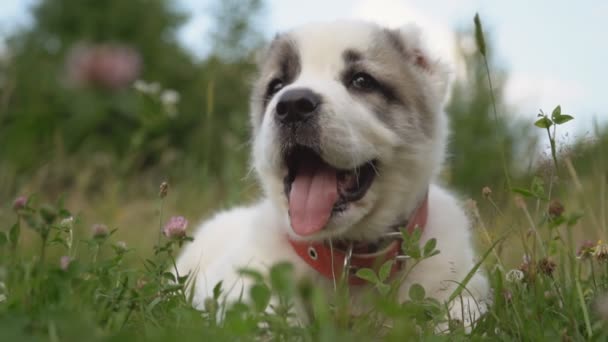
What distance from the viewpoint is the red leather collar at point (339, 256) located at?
9.51 feet

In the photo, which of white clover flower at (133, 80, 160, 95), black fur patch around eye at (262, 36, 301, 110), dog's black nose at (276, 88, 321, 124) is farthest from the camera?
white clover flower at (133, 80, 160, 95)

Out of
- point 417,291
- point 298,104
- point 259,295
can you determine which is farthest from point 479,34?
point 259,295

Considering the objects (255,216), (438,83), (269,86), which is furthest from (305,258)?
(438,83)

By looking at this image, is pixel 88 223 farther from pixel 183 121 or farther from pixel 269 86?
pixel 183 121

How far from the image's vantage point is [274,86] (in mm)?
3447

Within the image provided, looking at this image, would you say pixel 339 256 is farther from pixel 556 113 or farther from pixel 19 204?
pixel 19 204

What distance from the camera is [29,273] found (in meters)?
1.91

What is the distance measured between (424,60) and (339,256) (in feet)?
4.07

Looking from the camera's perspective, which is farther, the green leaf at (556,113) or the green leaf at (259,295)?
the green leaf at (556,113)

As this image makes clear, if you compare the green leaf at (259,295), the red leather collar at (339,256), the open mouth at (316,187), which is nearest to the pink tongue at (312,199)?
the open mouth at (316,187)

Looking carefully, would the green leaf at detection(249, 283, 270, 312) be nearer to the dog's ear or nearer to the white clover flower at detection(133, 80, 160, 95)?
the dog's ear

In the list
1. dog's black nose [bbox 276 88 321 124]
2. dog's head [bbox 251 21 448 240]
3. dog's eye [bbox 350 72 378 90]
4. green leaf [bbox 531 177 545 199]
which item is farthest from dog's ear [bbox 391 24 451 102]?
green leaf [bbox 531 177 545 199]

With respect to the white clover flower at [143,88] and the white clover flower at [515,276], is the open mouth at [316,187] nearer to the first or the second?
the white clover flower at [515,276]

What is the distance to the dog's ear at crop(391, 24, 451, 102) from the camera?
3.48 m
